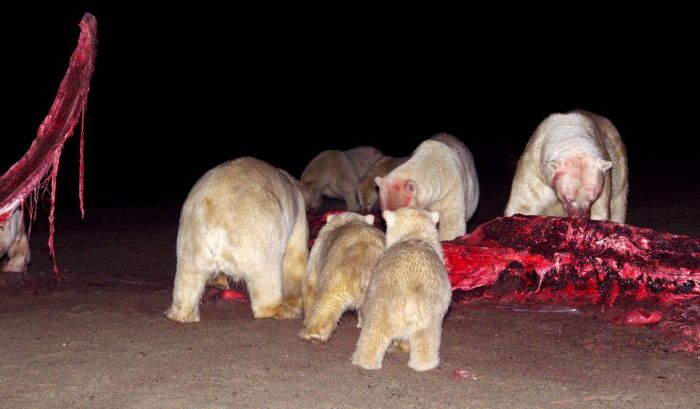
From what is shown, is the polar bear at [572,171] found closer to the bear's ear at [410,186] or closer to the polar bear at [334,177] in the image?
the bear's ear at [410,186]

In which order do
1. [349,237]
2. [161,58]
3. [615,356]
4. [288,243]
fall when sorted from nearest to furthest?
[615,356] → [349,237] → [288,243] → [161,58]

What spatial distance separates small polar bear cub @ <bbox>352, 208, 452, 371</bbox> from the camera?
5.73 metres

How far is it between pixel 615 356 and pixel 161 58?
48.9 metres

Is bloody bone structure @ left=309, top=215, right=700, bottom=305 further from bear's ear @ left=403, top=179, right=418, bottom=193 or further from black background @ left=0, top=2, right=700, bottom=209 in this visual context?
black background @ left=0, top=2, right=700, bottom=209

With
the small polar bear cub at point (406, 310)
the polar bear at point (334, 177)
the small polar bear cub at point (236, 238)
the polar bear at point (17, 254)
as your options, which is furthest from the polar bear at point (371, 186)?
the small polar bear cub at point (406, 310)

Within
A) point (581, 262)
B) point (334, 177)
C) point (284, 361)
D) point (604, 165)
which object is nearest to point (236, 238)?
point (284, 361)

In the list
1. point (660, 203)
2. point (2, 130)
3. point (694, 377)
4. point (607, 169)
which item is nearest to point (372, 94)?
point (2, 130)

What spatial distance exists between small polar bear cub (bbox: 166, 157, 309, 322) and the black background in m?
16.6

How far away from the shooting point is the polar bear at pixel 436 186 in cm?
966

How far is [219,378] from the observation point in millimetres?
5512

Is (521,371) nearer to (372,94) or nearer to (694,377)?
(694,377)

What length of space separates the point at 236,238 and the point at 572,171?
3.91 m

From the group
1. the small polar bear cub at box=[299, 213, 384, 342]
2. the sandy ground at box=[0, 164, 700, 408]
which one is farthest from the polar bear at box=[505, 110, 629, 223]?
the small polar bear cub at box=[299, 213, 384, 342]

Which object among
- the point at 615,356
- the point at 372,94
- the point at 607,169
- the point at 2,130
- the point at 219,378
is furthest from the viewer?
the point at 372,94
